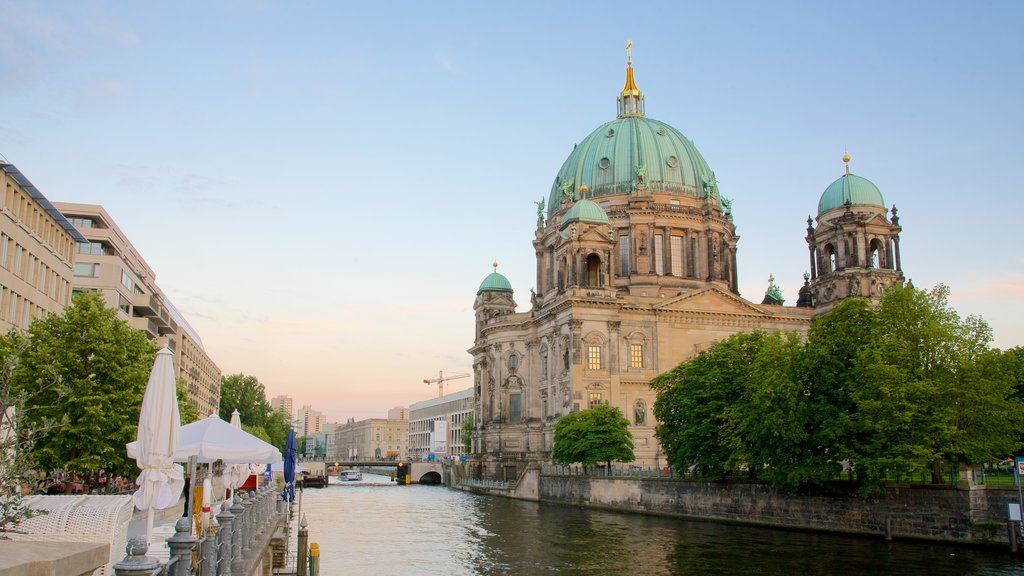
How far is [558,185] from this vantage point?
4277 inches

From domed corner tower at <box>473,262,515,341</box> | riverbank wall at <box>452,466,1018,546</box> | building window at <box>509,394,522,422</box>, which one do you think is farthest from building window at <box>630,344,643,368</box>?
domed corner tower at <box>473,262,515,341</box>

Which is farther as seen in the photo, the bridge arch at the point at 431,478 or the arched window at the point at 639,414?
the bridge arch at the point at 431,478

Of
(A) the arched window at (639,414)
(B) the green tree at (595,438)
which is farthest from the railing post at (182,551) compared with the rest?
(A) the arched window at (639,414)

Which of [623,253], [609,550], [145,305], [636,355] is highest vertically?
[623,253]

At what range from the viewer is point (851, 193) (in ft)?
286

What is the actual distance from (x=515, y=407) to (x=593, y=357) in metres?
17.1

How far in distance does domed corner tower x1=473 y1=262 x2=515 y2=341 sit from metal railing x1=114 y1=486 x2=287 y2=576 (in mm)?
84360

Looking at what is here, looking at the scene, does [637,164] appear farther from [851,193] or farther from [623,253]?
[851,193]

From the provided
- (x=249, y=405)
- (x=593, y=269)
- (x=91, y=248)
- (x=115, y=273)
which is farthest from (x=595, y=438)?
(x=249, y=405)

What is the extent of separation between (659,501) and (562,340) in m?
27.6

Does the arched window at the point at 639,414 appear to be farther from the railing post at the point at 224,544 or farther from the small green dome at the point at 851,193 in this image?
the railing post at the point at 224,544

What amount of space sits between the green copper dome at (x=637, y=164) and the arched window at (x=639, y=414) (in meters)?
25.7

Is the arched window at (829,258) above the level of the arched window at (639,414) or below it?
above

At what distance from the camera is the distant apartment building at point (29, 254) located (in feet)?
161
